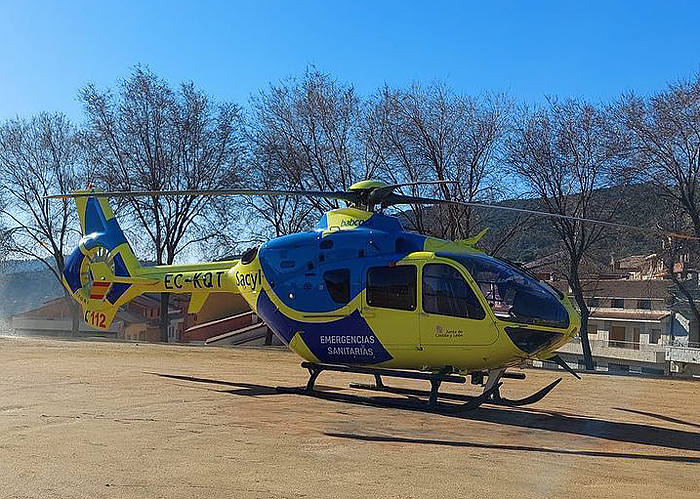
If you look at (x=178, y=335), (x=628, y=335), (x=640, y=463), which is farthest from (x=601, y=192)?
(x=178, y=335)

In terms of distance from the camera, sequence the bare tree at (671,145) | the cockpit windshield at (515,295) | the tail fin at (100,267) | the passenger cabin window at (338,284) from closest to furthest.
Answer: the cockpit windshield at (515,295) < the passenger cabin window at (338,284) < the tail fin at (100,267) < the bare tree at (671,145)

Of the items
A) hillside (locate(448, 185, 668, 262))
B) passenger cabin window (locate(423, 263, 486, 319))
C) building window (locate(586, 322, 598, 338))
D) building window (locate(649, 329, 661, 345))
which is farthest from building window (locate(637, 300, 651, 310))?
passenger cabin window (locate(423, 263, 486, 319))

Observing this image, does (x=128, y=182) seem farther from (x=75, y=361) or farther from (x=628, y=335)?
(x=628, y=335)

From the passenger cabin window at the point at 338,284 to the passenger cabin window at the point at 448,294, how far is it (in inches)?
54.4

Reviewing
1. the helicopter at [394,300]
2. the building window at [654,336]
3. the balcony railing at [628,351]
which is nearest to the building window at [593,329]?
the building window at [654,336]

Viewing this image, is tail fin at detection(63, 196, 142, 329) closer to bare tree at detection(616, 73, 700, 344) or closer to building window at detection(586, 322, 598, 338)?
bare tree at detection(616, 73, 700, 344)

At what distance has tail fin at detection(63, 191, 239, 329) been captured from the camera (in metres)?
14.4

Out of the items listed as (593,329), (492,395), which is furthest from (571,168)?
(593,329)

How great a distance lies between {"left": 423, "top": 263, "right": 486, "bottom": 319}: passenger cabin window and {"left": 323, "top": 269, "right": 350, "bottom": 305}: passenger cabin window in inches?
54.4

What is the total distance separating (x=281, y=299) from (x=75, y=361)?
22.9 ft

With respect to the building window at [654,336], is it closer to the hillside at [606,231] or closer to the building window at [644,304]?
the building window at [644,304]

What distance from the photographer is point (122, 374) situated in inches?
564

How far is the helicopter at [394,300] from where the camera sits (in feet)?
32.7

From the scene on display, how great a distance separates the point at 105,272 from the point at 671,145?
17850 millimetres
